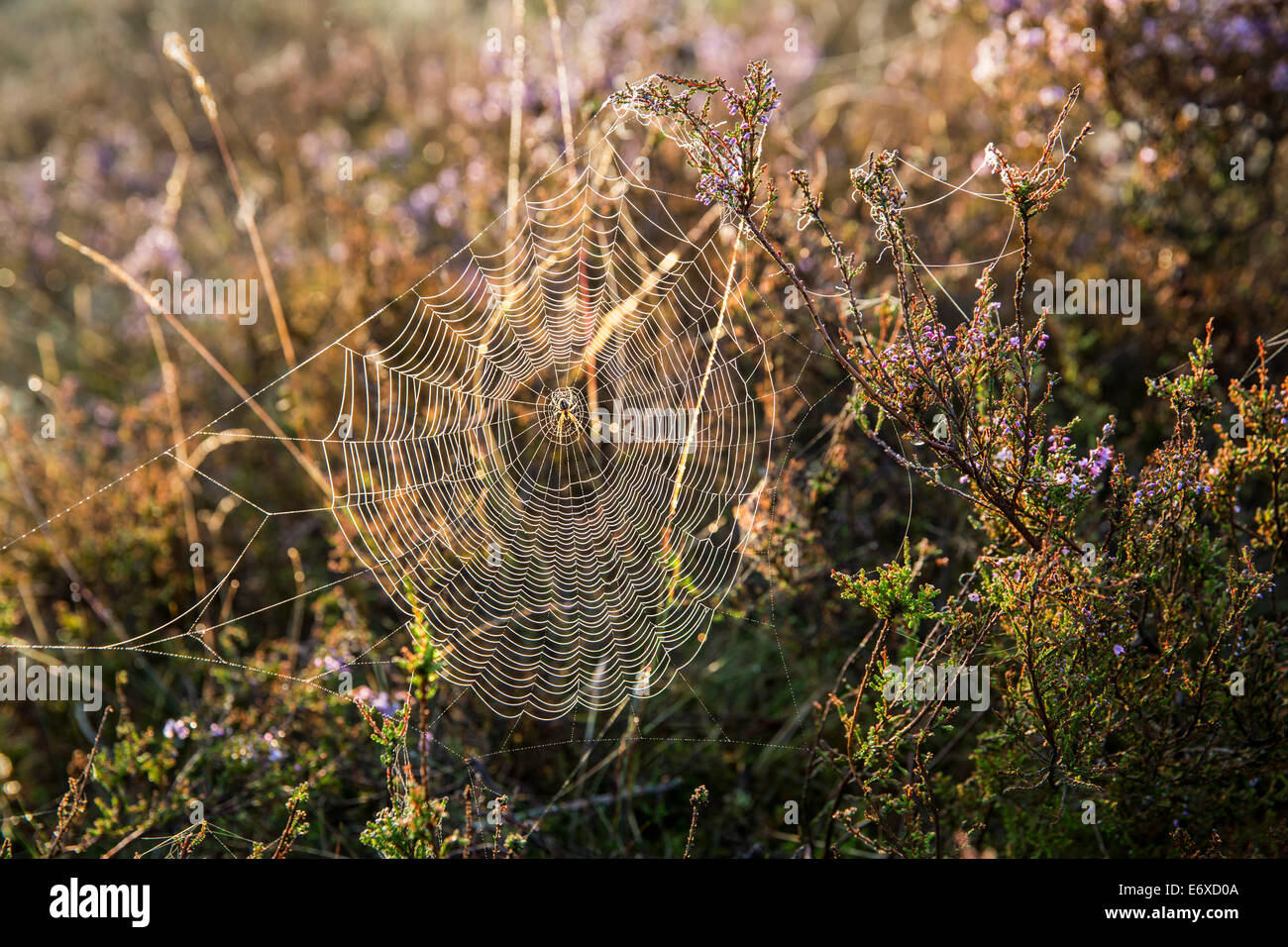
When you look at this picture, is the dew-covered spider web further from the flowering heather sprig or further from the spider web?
the flowering heather sprig

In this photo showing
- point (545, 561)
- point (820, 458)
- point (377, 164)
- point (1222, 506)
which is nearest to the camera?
point (1222, 506)

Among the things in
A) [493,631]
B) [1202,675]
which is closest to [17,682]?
[493,631]

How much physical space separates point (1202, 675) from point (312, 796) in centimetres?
278

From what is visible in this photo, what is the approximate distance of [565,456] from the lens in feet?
14.5

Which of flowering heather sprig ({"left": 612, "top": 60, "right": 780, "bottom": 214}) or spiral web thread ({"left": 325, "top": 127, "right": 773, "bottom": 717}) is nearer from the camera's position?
flowering heather sprig ({"left": 612, "top": 60, "right": 780, "bottom": 214})

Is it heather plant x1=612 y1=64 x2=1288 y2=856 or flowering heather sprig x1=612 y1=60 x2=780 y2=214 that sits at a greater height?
flowering heather sprig x1=612 y1=60 x2=780 y2=214

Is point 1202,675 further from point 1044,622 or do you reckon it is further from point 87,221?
point 87,221

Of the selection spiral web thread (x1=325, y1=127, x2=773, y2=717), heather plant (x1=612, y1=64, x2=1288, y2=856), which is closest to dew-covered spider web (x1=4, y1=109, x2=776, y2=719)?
spiral web thread (x1=325, y1=127, x2=773, y2=717)

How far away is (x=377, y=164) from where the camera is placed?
6.71 meters

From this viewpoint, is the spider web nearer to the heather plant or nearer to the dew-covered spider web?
the dew-covered spider web

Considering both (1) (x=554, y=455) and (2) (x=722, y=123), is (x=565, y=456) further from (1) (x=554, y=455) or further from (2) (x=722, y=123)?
(2) (x=722, y=123)

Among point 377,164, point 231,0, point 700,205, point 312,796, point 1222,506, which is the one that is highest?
point 231,0

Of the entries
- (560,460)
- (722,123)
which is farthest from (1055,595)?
(560,460)

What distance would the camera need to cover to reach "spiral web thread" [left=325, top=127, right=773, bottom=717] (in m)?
3.42
